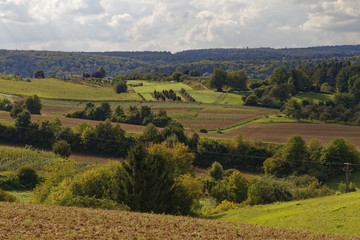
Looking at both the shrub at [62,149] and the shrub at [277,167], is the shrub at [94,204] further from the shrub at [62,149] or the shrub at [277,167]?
the shrub at [62,149]

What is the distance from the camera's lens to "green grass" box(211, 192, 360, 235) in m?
22.8

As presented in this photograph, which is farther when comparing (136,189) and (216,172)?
(216,172)

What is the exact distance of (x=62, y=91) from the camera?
13400cm

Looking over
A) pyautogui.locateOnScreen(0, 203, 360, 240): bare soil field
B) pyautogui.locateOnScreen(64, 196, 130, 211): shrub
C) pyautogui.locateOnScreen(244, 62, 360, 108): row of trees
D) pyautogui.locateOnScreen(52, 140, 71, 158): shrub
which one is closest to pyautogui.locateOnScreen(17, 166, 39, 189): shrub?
pyautogui.locateOnScreen(52, 140, 71, 158): shrub

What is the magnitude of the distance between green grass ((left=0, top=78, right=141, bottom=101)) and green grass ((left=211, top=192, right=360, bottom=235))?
Result: 9652 centimetres

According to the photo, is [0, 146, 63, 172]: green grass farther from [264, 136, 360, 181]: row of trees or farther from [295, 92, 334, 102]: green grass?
[295, 92, 334, 102]: green grass

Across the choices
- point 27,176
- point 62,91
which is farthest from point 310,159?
point 62,91

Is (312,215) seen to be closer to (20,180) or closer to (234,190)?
(234,190)

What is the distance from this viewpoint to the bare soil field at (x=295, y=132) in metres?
73.0

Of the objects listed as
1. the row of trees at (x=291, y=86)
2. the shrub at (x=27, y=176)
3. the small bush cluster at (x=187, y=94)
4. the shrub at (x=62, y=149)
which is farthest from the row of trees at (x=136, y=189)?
the small bush cluster at (x=187, y=94)

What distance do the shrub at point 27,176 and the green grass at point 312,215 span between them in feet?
89.8

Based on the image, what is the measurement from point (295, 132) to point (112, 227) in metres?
66.2

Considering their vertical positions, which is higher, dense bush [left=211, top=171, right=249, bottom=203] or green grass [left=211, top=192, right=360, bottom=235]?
green grass [left=211, top=192, right=360, bottom=235]

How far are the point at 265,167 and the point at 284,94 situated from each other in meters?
56.6
